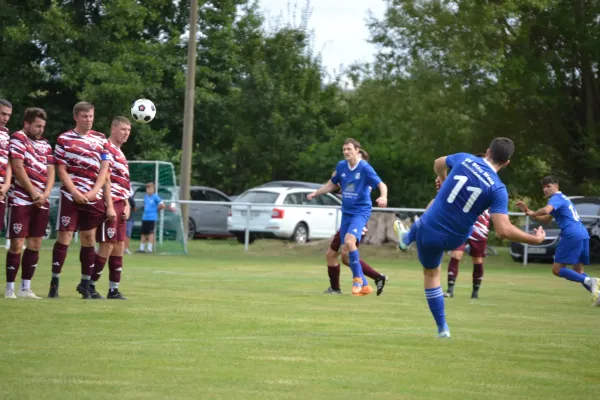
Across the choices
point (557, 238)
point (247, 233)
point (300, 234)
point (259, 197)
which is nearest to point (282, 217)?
point (300, 234)

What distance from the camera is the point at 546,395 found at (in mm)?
7207

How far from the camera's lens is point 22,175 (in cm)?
1250

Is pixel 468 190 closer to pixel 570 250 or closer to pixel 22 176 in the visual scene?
pixel 22 176

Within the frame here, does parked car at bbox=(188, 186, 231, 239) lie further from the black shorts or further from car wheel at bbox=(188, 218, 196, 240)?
the black shorts

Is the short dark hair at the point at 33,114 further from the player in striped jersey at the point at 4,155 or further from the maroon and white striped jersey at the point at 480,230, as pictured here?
the maroon and white striped jersey at the point at 480,230

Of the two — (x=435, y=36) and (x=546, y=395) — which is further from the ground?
(x=435, y=36)

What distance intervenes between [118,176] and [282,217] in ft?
59.1

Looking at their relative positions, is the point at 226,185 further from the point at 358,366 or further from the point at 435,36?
the point at 358,366

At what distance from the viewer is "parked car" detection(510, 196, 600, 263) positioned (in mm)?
27797

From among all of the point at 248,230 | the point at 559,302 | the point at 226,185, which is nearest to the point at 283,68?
the point at 226,185

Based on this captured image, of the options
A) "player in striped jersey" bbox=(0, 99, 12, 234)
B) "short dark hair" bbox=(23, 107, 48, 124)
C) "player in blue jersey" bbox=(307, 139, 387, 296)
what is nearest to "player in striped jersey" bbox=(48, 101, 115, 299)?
"short dark hair" bbox=(23, 107, 48, 124)

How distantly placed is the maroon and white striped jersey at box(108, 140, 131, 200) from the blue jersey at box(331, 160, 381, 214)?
378cm

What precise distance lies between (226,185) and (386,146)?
23.0ft

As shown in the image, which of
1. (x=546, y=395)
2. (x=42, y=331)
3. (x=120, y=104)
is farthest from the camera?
(x=120, y=104)
